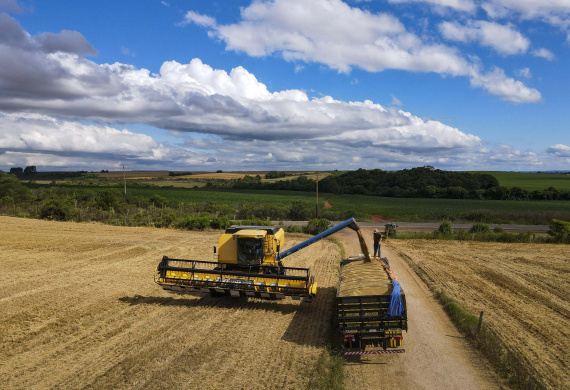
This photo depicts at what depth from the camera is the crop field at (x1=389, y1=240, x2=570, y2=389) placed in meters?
10.4

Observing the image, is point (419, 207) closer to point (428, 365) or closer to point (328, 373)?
point (428, 365)

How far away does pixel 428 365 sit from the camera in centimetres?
957

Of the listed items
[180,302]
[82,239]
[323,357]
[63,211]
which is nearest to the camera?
[323,357]

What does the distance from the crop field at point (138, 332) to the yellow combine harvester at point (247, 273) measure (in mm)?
789

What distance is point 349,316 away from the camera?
985cm

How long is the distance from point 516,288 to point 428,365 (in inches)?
397

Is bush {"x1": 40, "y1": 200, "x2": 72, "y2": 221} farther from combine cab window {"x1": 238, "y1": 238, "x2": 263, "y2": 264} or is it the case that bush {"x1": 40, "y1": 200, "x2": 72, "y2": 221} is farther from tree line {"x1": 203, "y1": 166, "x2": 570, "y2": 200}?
tree line {"x1": 203, "y1": 166, "x2": 570, "y2": 200}

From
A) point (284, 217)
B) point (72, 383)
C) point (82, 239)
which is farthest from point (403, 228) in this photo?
point (72, 383)

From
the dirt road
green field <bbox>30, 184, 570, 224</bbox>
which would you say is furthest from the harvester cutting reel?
green field <bbox>30, 184, 570, 224</bbox>

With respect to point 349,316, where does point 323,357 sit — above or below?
below

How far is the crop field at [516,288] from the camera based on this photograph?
34.3 ft

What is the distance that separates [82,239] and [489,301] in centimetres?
2614

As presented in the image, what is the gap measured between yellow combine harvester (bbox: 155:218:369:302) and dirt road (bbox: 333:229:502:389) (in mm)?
3104

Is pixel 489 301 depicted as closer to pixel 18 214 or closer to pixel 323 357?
pixel 323 357
